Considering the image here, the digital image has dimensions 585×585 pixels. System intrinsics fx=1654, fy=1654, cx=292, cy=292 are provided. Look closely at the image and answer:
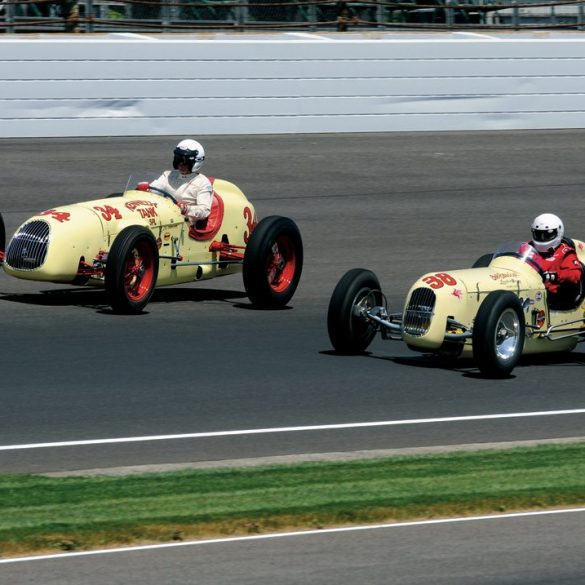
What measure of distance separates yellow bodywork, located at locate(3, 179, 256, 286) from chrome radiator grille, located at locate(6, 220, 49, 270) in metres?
0.05

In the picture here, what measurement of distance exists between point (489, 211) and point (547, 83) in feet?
18.9

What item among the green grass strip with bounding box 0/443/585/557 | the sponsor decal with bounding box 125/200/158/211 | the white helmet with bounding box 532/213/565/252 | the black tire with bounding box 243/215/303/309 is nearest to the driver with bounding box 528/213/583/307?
the white helmet with bounding box 532/213/565/252

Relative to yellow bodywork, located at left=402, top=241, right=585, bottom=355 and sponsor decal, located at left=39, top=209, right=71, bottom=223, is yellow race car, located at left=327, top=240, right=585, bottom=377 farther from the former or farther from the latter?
sponsor decal, located at left=39, top=209, right=71, bottom=223

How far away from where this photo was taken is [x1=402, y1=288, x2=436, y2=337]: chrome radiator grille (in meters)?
13.9

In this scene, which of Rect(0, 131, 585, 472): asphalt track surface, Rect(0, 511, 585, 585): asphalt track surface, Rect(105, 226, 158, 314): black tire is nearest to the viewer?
Rect(0, 511, 585, 585): asphalt track surface

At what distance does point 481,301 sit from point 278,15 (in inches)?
690

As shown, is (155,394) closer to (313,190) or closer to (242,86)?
(313,190)

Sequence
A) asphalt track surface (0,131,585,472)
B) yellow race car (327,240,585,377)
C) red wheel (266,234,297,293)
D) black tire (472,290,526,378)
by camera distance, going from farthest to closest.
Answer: red wheel (266,234,297,293), yellow race car (327,240,585,377), black tire (472,290,526,378), asphalt track surface (0,131,585,472)

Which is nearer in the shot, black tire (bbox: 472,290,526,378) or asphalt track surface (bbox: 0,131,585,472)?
asphalt track surface (bbox: 0,131,585,472)

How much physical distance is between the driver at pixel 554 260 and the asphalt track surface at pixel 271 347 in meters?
0.69

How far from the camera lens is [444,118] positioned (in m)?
29.9

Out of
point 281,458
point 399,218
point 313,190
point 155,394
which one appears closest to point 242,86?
point 313,190

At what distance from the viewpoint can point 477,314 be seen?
13.5m

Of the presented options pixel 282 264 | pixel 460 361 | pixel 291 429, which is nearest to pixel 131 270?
pixel 282 264
